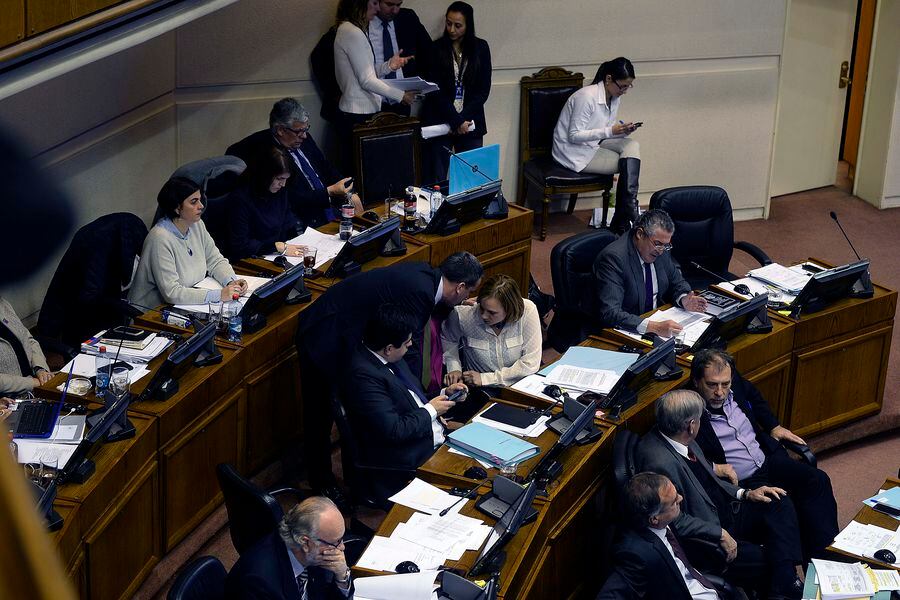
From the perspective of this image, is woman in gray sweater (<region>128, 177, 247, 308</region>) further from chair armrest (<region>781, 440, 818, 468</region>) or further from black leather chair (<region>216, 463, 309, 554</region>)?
chair armrest (<region>781, 440, 818, 468</region>)

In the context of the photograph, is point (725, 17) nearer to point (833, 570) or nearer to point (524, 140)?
point (524, 140)

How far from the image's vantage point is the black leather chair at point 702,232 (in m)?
5.80

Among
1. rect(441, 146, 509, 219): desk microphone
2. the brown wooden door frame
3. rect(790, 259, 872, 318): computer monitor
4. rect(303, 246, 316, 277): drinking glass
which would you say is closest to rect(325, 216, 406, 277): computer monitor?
rect(303, 246, 316, 277): drinking glass

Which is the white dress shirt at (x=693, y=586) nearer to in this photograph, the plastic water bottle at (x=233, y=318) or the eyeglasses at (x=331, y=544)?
the eyeglasses at (x=331, y=544)

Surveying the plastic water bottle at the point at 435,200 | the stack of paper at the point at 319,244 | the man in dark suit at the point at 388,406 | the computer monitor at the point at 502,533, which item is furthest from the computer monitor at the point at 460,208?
the computer monitor at the point at 502,533

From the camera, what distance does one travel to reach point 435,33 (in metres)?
7.20

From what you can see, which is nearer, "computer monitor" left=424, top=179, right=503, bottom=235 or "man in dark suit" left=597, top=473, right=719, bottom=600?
"man in dark suit" left=597, top=473, right=719, bottom=600

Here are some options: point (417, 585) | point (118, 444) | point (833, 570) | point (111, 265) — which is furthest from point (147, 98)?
point (833, 570)

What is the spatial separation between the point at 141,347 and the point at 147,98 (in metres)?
2.43

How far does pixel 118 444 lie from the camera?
345 cm

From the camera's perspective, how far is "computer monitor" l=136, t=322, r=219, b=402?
12.0 ft

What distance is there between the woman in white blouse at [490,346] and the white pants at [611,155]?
111 inches

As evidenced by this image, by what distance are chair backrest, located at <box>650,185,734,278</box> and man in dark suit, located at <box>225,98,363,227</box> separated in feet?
5.66

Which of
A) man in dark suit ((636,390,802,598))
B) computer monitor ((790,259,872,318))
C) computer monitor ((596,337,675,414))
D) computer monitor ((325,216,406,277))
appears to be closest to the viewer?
man in dark suit ((636,390,802,598))
